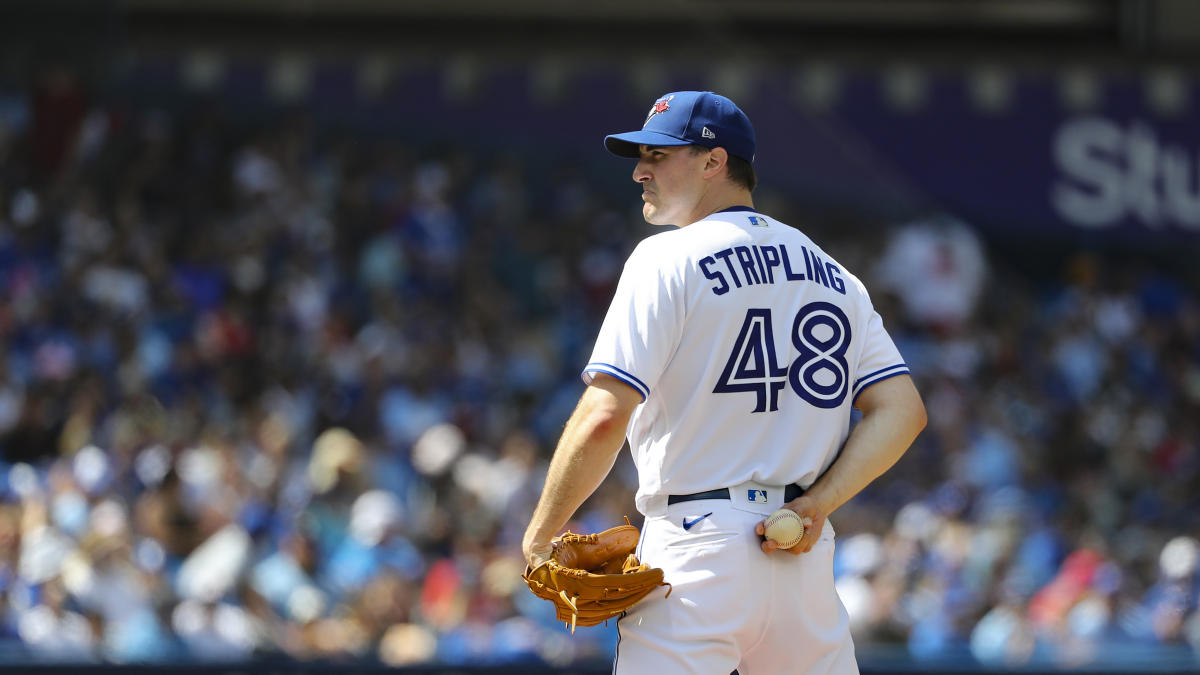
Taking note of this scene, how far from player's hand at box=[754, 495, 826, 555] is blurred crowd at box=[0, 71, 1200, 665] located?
388cm

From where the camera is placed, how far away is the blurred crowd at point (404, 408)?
24.8ft

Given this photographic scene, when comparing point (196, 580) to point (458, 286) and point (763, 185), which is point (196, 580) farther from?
point (763, 185)

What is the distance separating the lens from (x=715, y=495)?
2900mm

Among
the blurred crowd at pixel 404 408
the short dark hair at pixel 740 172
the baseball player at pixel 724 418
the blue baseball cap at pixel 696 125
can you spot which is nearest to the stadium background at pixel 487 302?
the blurred crowd at pixel 404 408

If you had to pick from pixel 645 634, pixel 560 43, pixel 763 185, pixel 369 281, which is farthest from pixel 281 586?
pixel 560 43

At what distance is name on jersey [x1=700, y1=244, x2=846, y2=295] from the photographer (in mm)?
2918

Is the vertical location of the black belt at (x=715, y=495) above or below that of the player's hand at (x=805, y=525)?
above

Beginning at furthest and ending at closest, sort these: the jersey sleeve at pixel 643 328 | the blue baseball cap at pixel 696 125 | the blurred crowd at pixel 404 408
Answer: the blurred crowd at pixel 404 408, the blue baseball cap at pixel 696 125, the jersey sleeve at pixel 643 328

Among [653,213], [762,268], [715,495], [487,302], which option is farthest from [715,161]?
[487,302]

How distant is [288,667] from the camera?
6.36 m

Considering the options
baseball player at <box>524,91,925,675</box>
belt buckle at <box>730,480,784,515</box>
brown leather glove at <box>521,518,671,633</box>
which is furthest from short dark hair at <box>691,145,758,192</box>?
brown leather glove at <box>521,518,671,633</box>

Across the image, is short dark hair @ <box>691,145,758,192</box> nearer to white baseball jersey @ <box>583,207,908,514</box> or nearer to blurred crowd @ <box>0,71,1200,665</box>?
white baseball jersey @ <box>583,207,908,514</box>

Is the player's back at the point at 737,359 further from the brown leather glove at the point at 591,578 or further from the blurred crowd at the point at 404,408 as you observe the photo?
the blurred crowd at the point at 404,408

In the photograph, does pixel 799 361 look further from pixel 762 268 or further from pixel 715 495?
pixel 715 495
